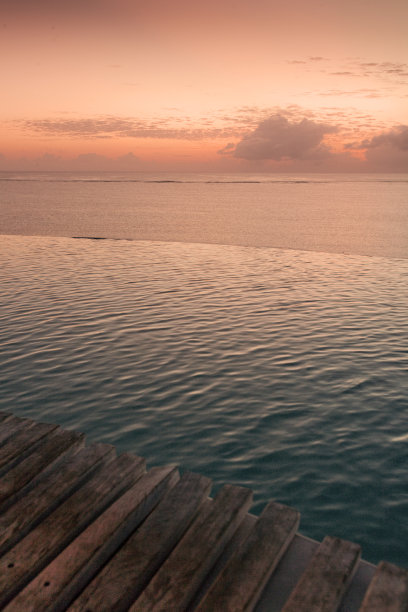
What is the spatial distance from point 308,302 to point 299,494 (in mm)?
10425

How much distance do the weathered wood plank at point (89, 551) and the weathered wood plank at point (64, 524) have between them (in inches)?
3.9

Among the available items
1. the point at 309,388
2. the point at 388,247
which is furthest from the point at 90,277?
the point at 388,247

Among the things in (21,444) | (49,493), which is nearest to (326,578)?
(49,493)

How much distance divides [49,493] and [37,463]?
22.4 inches

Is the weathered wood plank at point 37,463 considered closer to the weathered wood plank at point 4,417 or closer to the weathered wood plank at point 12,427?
the weathered wood plank at point 12,427

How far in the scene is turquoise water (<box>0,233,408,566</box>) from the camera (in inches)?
267

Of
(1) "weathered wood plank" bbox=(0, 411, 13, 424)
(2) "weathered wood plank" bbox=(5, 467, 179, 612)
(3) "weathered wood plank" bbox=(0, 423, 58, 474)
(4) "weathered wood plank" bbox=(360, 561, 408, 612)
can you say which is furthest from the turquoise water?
(2) "weathered wood plank" bbox=(5, 467, 179, 612)

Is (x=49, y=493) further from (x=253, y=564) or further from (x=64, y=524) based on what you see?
(x=253, y=564)

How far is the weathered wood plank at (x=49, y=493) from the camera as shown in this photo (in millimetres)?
3773

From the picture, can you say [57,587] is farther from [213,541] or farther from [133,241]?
[133,241]

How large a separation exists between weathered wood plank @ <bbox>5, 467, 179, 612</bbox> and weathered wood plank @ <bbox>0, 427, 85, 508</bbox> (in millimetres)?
A: 908

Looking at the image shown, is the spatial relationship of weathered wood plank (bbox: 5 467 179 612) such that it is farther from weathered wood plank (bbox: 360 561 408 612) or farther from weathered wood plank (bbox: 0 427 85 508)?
weathered wood plank (bbox: 360 561 408 612)

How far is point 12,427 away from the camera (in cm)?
554

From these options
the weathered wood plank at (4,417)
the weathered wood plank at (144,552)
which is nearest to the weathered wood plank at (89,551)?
the weathered wood plank at (144,552)
